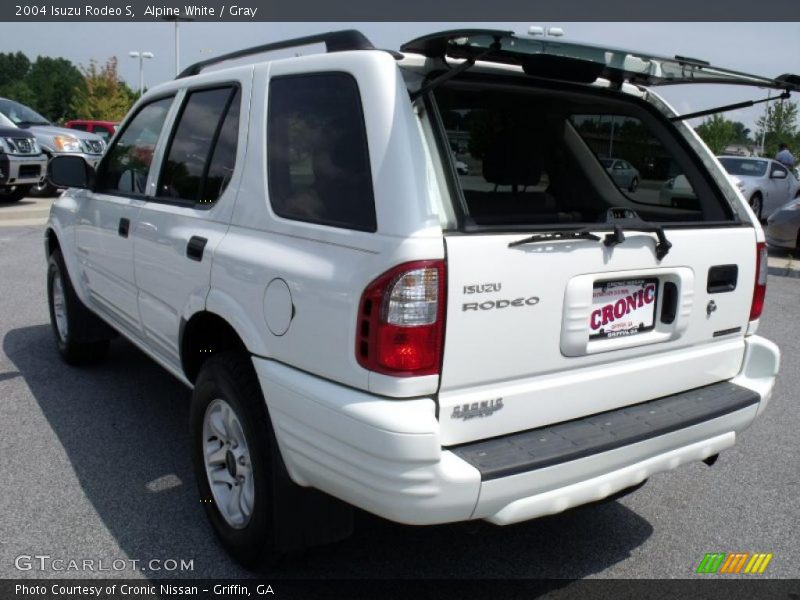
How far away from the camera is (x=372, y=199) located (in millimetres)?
2354

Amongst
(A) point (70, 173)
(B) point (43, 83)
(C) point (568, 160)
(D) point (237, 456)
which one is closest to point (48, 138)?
(A) point (70, 173)

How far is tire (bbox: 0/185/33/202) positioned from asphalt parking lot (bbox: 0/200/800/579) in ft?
37.9

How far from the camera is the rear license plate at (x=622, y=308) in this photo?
104 inches

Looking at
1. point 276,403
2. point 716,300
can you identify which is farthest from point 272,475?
point 716,300

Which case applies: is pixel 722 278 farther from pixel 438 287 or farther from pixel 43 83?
pixel 43 83

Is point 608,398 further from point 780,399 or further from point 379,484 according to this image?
point 780,399

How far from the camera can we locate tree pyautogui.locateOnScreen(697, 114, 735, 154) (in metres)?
34.4

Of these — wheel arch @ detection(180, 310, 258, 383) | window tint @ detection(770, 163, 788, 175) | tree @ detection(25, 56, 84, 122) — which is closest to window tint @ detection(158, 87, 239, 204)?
wheel arch @ detection(180, 310, 258, 383)

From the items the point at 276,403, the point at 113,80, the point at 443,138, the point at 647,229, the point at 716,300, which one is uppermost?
the point at 113,80

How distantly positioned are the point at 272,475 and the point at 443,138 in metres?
1.29

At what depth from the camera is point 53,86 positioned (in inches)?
3361

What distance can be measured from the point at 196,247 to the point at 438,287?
1291 millimetres

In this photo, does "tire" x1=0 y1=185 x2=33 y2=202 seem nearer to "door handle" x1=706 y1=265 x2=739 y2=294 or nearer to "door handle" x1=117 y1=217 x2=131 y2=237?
"door handle" x1=117 y1=217 x2=131 y2=237

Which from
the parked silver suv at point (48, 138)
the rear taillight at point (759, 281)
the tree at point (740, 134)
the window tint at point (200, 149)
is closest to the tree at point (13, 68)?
the tree at point (740, 134)
